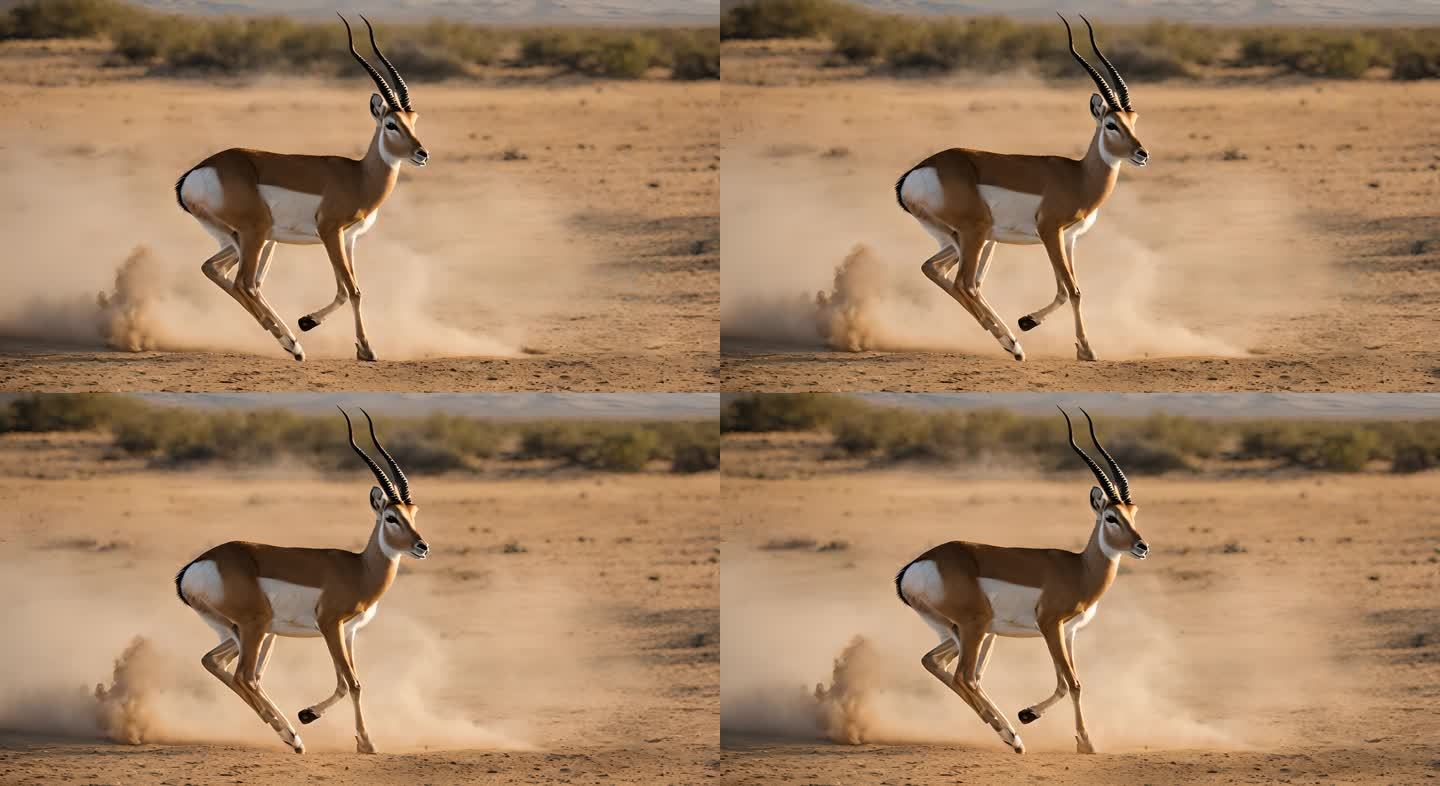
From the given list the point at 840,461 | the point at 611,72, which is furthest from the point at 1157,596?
the point at 611,72

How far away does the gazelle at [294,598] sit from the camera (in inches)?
443

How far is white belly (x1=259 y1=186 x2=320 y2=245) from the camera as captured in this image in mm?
11539

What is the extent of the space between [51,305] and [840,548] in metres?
5.64

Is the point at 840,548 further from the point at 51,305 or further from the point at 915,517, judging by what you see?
the point at 51,305

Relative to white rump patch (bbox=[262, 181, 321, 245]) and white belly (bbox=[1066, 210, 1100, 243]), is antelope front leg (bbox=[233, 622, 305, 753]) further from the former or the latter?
white belly (bbox=[1066, 210, 1100, 243])

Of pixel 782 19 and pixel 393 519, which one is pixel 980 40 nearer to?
pixel 782 19

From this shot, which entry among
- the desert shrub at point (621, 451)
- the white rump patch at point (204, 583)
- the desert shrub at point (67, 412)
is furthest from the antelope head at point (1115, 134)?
the desert shrub at point (67, 412)

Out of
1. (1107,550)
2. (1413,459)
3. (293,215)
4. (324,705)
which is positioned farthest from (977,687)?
(293,215)

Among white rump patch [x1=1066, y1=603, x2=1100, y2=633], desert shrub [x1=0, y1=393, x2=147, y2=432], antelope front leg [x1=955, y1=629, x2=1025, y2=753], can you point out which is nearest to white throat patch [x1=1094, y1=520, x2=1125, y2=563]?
white rump patch [x1=1066, y1=603, x2=1100, y2=633]

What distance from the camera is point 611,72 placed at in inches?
583

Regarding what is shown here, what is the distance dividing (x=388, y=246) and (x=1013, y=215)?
439cm

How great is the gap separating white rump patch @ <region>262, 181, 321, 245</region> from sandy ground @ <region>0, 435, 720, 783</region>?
6.07ft

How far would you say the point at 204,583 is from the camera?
1152 centimetres

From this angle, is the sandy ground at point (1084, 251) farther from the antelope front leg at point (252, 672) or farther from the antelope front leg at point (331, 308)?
the antelope front leg at point (252, 672)
